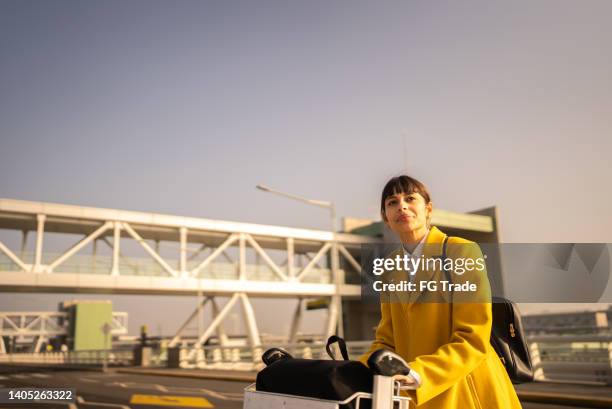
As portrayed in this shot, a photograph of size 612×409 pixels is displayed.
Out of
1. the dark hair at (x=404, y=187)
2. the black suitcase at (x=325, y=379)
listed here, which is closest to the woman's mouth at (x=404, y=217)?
the dark hair at (x=404, y=187)

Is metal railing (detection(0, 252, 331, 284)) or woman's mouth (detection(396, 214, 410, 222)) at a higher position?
metal railing (detection(0, 252, 331, 284))

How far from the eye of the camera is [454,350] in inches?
82.1

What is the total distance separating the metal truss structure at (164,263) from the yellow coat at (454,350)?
1031 inches

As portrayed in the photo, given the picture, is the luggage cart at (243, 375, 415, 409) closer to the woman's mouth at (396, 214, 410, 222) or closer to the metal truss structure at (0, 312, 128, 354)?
the woman's mouth at (396, 214, 410, 222)

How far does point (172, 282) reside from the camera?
35406mm

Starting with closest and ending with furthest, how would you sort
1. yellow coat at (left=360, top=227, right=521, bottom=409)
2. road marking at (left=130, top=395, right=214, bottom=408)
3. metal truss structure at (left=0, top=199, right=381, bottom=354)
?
yellow coat at (left=360, top=227, right=521, bottom=409) → road marking at (left=130, top=395, right=214, bottom=408) → metal truss structure at (left=0, top=199, right=381, bottom=354)

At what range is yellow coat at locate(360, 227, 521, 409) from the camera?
6.69 feet

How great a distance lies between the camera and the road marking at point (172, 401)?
11.6 m

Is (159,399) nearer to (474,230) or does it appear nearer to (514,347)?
(514,347)

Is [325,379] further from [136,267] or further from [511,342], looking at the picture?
[136,267]

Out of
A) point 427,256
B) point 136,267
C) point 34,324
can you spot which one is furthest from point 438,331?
point 34,324

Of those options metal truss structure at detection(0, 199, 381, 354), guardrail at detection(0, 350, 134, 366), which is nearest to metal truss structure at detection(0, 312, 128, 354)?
guardrail at detection(0, 350, 134, 366)

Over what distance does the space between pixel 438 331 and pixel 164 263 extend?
1385 inches

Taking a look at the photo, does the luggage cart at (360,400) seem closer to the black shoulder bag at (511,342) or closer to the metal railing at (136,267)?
the black shoulder bag at (511,342)
